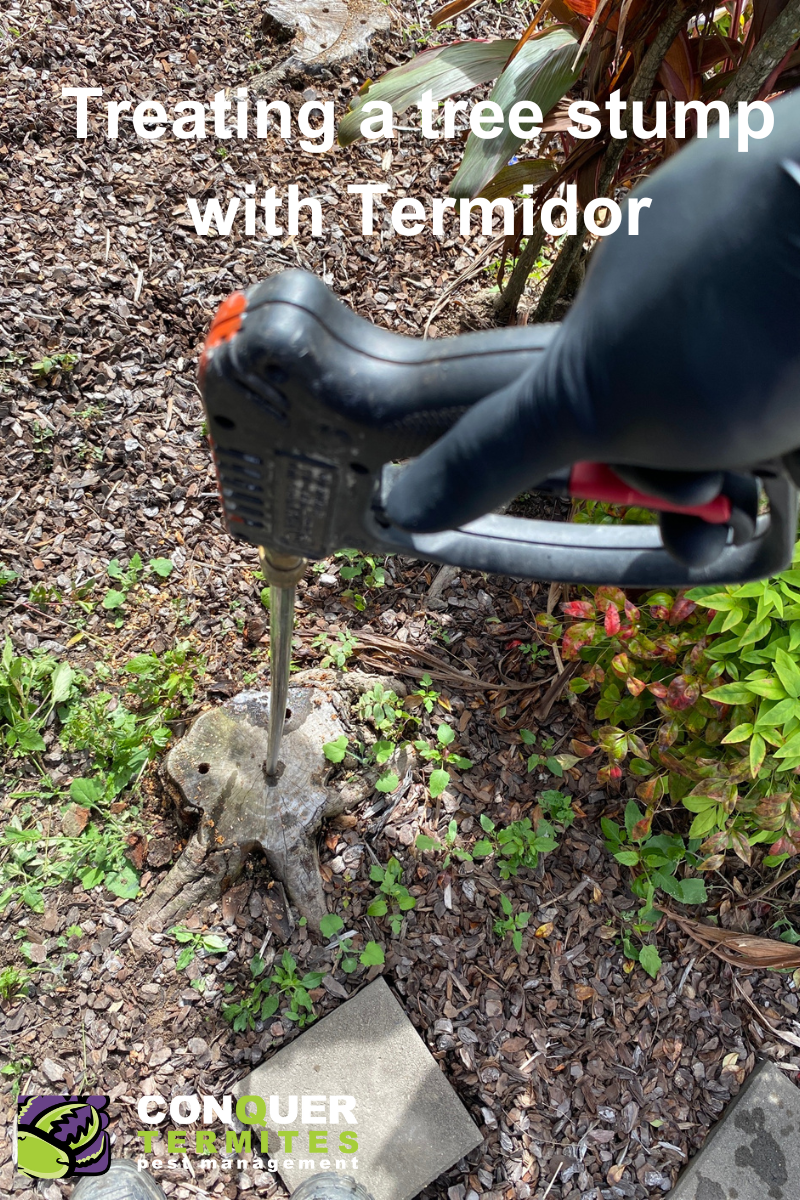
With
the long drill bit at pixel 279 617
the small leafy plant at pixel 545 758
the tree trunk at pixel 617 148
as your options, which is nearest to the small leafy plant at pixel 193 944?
the long drill bit at pixel 279 617

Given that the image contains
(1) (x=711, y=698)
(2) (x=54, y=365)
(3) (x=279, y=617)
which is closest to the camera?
(3) (x=279, y=617)

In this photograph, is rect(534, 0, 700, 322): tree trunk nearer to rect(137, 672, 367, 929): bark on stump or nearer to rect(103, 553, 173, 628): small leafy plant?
rect(103, 553, 173, 628): small leafy plant

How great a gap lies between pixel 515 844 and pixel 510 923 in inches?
6.5

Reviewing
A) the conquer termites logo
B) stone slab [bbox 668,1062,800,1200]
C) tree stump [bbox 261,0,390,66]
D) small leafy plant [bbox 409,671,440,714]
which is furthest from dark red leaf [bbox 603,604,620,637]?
tree stump [bbox 261,0,390,66]

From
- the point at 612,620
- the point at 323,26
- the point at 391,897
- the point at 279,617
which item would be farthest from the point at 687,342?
the point at 323,26

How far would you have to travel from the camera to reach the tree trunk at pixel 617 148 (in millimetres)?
A: 1542

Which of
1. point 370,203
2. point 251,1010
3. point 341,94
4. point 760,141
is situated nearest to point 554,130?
point 370,203

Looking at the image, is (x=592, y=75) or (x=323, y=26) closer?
(x=592, y=75)

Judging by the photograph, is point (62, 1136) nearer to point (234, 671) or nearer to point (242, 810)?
point (242, 810)

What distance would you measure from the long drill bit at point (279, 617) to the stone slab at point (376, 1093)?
1.99ft

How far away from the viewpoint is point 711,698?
1403 millimetres

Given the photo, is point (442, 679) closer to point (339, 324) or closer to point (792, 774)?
point (792, 774)

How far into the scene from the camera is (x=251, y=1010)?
→ 64.6 inches

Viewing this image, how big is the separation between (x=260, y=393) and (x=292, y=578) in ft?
1.26
